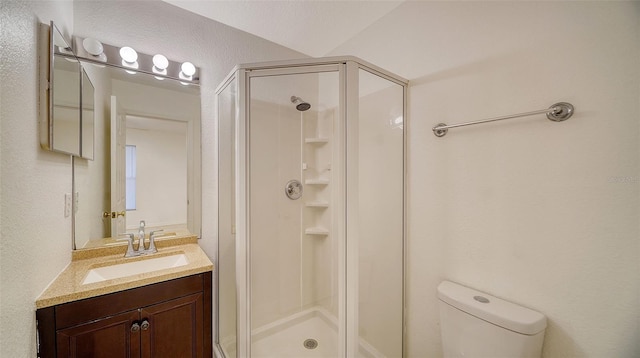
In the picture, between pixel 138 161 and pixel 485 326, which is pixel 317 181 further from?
pixel 138 161

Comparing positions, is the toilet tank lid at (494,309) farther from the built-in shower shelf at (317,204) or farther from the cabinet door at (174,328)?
the cabinet door at (174,328)

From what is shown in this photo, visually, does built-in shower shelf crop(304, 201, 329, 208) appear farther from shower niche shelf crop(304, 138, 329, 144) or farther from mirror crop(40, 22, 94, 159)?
mirror crop(40, 22, 94, 159)

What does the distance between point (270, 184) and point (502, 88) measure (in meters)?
1.33

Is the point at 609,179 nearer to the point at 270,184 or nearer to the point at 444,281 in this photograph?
the point at 444,281

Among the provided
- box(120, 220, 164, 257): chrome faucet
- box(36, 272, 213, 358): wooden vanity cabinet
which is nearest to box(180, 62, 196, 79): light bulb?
box(120, 220, 164, 257): chrome faucet

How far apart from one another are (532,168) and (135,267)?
211 centimetres

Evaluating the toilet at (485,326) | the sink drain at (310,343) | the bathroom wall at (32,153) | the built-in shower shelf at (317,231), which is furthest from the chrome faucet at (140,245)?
the toilet at (485,326)

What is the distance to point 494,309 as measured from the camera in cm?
101

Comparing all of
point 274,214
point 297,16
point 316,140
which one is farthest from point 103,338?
point 297,16

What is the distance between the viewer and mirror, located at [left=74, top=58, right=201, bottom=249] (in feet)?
4.47

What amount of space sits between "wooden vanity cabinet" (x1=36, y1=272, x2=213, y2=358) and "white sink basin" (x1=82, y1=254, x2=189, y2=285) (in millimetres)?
210

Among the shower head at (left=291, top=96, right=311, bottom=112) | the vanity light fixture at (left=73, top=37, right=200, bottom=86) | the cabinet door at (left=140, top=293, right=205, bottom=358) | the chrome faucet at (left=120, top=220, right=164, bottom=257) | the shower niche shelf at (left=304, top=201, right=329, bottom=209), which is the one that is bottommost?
the cabinet door at (left=140, top=293, right=205, bottom=358)

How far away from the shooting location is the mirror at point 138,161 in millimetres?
1361

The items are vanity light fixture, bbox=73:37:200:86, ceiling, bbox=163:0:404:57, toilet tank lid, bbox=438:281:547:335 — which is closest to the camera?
toilet tank lid, bbox=438:281:547:335
